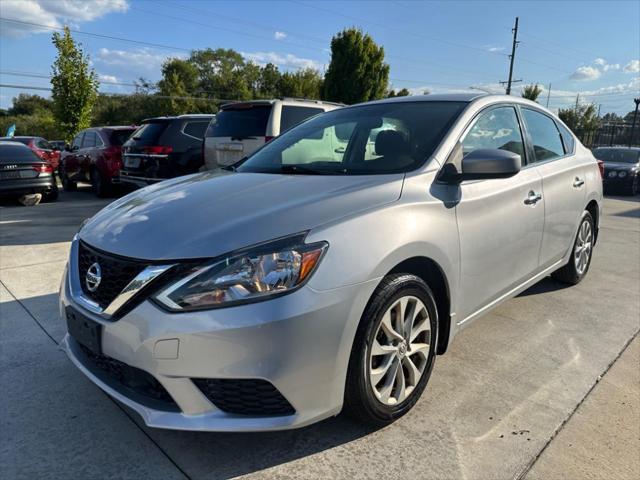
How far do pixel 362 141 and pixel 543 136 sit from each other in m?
1.64

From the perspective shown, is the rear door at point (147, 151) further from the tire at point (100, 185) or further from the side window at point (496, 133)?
the side window at point (496, 133)

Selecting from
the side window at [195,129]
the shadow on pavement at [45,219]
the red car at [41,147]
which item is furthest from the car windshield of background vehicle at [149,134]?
the red car at [41,147]

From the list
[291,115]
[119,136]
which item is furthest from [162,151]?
[119,136]

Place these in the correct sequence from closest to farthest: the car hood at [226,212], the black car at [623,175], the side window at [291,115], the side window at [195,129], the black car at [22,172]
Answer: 1. the car hood at [226,212]
2. the side window at [291,115]
3. the side window at [195,129]
4. the black car at [22,172]
5. the black car at [623,175]

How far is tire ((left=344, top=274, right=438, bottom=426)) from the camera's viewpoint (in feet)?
6.95

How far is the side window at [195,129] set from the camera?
8955 millimetres

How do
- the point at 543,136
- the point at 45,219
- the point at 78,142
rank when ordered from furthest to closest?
the point at 78,142 < the point at 45,219 < the point at 543,136

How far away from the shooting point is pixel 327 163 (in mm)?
2979

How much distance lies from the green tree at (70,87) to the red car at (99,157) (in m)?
6.75

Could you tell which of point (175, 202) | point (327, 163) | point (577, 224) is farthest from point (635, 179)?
point (175, 202)

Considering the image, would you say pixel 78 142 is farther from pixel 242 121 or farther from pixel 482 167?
pixel 482 167

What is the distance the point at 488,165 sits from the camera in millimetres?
2553

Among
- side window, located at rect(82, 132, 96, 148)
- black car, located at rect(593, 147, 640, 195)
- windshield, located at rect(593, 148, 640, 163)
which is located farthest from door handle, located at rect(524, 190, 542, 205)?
windshield, located at rect(593, 148, 640, 163)

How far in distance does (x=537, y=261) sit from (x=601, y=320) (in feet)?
2.88
